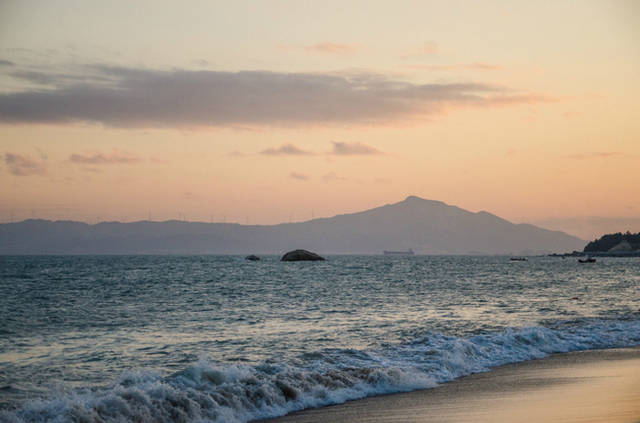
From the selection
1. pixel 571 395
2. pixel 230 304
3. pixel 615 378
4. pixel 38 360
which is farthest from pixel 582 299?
pixel 38 360

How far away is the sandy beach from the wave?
0.76 metres

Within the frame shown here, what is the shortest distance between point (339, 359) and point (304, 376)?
3.51 metres

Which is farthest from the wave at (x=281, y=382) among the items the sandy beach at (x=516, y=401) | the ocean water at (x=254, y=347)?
the sandy beach at (x=516, y=401)

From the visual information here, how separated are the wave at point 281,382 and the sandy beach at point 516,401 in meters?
0.76

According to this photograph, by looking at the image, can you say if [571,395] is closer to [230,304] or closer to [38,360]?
[38,360]

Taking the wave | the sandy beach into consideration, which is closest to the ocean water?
the wave

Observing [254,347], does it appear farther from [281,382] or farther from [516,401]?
[516,401]

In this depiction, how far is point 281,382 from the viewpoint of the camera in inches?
595

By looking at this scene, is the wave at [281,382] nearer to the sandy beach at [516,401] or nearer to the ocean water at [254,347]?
the ocean water at [254,347]

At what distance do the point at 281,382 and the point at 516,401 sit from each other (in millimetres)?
5441

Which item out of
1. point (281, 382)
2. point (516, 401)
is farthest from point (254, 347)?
point (516, 401)

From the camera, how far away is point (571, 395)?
1428cm

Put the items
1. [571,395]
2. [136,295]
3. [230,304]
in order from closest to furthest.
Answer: [571,395] < [230,304] < [136,295]

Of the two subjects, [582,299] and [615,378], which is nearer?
[615,378]
